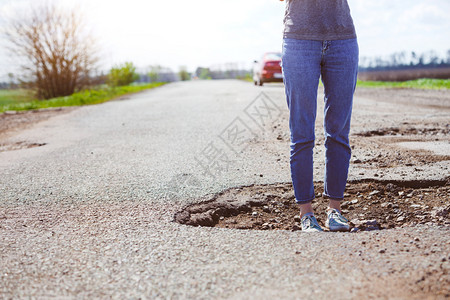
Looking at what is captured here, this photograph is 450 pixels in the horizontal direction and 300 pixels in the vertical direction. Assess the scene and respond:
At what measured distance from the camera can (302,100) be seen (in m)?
2.43

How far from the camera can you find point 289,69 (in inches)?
95.3

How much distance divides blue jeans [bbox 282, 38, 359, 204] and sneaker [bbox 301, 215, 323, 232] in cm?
11

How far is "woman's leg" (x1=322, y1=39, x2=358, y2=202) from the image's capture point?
2408 millimetres

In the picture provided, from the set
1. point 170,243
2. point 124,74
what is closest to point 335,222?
point 170,243

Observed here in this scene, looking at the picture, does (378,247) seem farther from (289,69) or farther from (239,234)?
(289,69)

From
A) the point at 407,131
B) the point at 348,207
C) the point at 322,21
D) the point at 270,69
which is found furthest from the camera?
the point at 270,69

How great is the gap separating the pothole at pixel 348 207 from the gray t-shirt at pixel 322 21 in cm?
116

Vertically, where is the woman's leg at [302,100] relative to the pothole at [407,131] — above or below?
above

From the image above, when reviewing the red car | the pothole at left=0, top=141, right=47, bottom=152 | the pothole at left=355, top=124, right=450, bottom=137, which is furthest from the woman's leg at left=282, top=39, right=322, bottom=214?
the red car

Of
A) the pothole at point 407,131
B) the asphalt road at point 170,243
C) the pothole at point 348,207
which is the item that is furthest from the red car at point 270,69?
the pothole at point 348,207

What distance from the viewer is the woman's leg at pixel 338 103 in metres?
2.41

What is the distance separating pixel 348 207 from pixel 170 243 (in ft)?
4.49

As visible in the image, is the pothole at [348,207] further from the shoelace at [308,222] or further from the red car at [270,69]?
the red car at [270,69]

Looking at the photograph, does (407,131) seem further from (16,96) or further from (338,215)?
(16,96)
